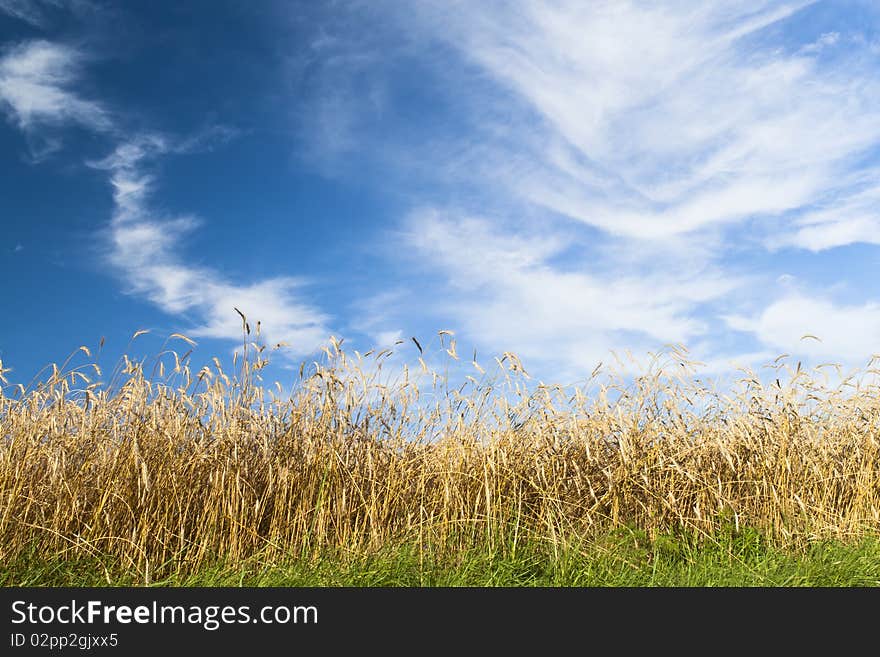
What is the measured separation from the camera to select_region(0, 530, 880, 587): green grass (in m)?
3.87

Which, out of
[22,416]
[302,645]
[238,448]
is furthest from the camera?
[22,416]

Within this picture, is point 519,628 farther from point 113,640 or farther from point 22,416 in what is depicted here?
point 22,416

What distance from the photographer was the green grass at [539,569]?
12.7 ft

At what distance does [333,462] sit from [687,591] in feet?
7.78

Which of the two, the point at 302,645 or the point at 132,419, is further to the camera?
the point at 132,419

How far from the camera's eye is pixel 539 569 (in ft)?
13.8

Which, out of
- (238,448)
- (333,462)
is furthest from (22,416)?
(333,462)

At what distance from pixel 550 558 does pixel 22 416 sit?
3947 millimetres

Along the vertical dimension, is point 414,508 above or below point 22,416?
below

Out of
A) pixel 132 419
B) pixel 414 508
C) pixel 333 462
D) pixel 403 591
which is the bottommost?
pixel 403 591

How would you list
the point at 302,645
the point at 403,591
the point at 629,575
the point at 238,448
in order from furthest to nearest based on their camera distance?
the point at 238,448 < the point at 629,575 < the point at 403,591 < the point at 302,645

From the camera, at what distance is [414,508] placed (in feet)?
15.9

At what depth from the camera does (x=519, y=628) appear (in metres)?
3.22

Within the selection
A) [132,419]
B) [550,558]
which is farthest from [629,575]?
[132,419]
